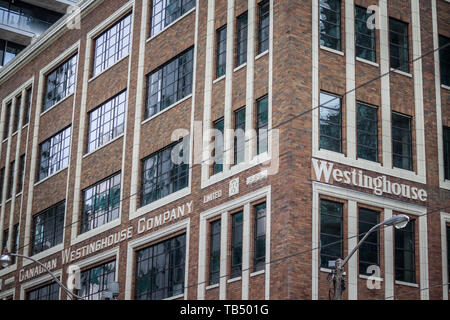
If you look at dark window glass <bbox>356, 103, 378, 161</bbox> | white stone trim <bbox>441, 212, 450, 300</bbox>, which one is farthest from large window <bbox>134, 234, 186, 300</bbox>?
white stone trim <bbox>441, 212, 450, 300</bbox>

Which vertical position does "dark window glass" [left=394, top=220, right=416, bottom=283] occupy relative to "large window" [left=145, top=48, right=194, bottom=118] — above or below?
below

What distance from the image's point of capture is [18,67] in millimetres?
55062

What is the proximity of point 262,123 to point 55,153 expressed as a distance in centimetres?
1810

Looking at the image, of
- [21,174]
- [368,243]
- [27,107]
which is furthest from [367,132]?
[27,107]

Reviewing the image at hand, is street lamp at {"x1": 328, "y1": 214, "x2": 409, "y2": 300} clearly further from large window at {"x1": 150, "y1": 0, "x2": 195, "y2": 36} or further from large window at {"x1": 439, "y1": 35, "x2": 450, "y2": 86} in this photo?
large window at {"x1": 150, "y1": 0, "x2": 195, "y2": 36}

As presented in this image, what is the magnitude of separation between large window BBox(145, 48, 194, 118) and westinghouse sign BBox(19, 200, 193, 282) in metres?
4.89

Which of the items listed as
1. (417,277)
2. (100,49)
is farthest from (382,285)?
(100,49)

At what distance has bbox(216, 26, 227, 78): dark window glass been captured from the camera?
121 feet

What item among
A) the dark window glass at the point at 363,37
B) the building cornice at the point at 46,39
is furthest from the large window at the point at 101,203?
the dark window glass at the point at 363,37

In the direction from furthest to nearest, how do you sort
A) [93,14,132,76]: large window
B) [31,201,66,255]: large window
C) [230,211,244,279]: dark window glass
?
[31,201,66,255]: large window → [93,14,132,76]: large window → [230,211,244,279]: dark window glass

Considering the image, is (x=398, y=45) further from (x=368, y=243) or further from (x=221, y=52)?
(x=368, y=243)

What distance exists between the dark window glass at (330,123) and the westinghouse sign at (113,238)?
6.39m
